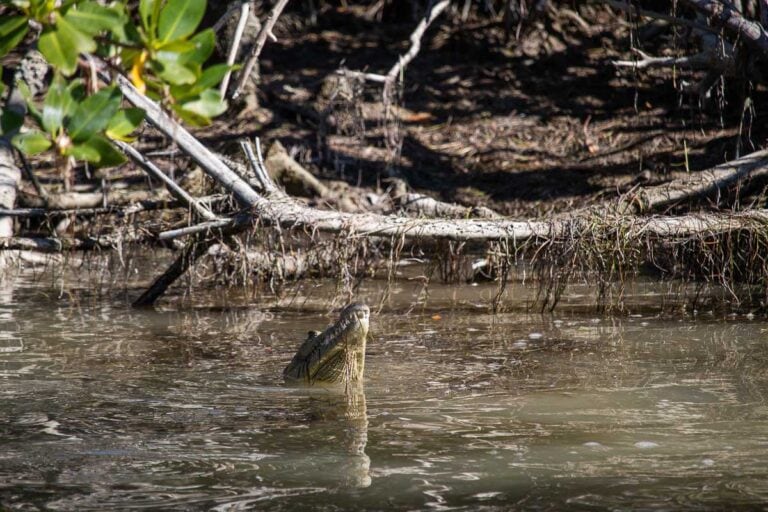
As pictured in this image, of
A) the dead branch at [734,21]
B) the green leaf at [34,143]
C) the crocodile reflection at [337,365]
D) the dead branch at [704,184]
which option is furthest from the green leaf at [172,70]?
the dead branch at [734,21]

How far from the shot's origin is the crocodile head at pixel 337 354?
643 centimetres

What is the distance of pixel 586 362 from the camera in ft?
23.0

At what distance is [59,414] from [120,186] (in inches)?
271

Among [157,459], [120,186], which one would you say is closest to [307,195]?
[120,186]

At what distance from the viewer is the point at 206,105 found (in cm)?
314

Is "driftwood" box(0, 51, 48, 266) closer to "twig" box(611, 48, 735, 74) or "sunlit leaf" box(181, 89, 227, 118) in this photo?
"twig" box(611, 48, 735, 74)

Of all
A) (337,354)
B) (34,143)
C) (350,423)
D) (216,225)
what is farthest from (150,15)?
(216,225)

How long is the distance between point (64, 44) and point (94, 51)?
0.18 meters

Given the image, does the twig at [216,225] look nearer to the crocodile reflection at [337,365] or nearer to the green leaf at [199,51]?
the crocodile reflection at [337,365]

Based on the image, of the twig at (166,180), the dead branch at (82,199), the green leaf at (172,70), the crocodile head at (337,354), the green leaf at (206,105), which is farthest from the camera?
the dead branch at (82,199)

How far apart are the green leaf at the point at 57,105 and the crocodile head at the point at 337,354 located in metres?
3.52

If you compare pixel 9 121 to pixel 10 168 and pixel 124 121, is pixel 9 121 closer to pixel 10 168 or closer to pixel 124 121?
pixel 124 121

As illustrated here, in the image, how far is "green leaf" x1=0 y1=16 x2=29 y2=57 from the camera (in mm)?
2934

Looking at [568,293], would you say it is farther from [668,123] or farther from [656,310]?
[668,123]
